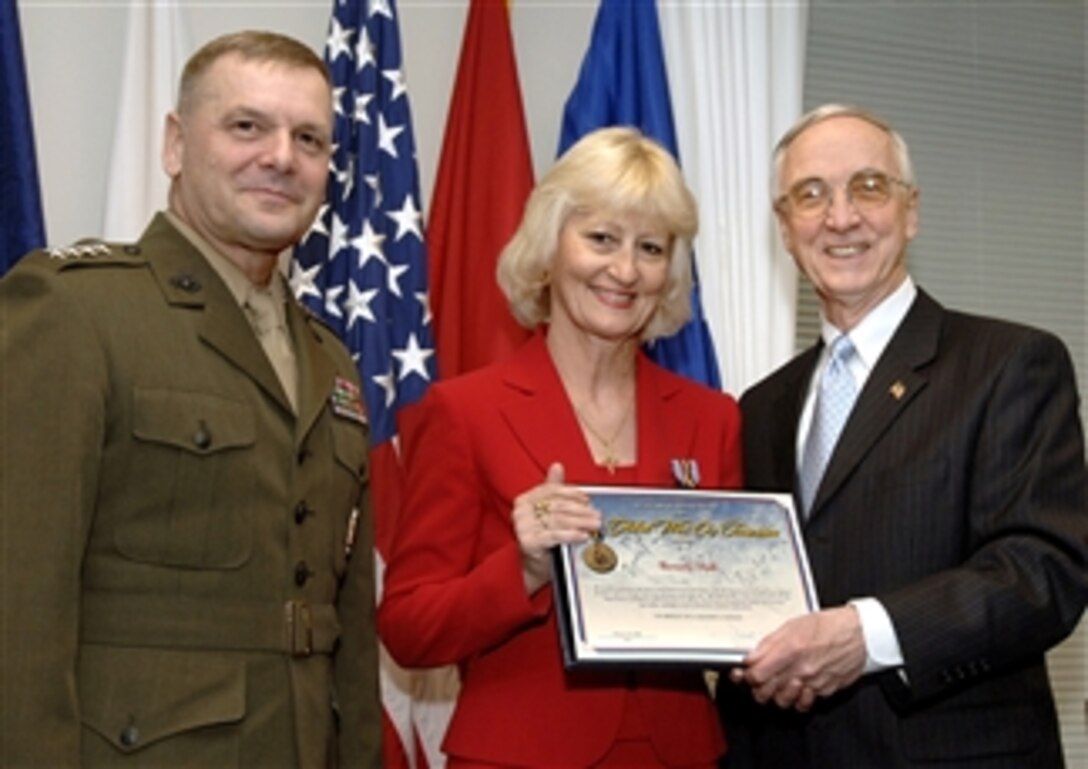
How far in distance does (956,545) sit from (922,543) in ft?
0.22

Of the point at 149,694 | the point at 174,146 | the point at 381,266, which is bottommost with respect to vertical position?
the point at 149,694

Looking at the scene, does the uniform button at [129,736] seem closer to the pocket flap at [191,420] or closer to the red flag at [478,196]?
the pocket flap at [191,420]

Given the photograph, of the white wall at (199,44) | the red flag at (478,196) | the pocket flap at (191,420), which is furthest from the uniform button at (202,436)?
the white wall at (199,44)

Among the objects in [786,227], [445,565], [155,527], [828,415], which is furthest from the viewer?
[786,227]

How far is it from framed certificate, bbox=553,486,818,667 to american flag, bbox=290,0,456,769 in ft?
4.08

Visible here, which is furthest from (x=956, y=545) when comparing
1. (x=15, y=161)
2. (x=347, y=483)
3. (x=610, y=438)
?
(x=15, y=161)

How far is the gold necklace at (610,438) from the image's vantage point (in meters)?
3.01

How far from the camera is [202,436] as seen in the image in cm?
231

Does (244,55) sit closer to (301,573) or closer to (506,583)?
(301,573)

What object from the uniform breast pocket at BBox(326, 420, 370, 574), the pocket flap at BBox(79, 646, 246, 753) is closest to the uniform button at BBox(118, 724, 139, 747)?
the pocket flap at BBox(79, 646, 246, 753)

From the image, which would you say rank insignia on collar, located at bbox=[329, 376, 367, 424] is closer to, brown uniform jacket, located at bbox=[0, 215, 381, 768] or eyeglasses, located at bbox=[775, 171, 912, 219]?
brown uniform jacket, located at bbox=[0, 215, 381, 768]

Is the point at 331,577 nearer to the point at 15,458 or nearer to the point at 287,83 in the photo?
the point at 15,458

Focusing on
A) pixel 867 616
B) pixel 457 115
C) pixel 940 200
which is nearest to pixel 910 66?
pixel 940 200

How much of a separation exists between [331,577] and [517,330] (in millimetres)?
1705
